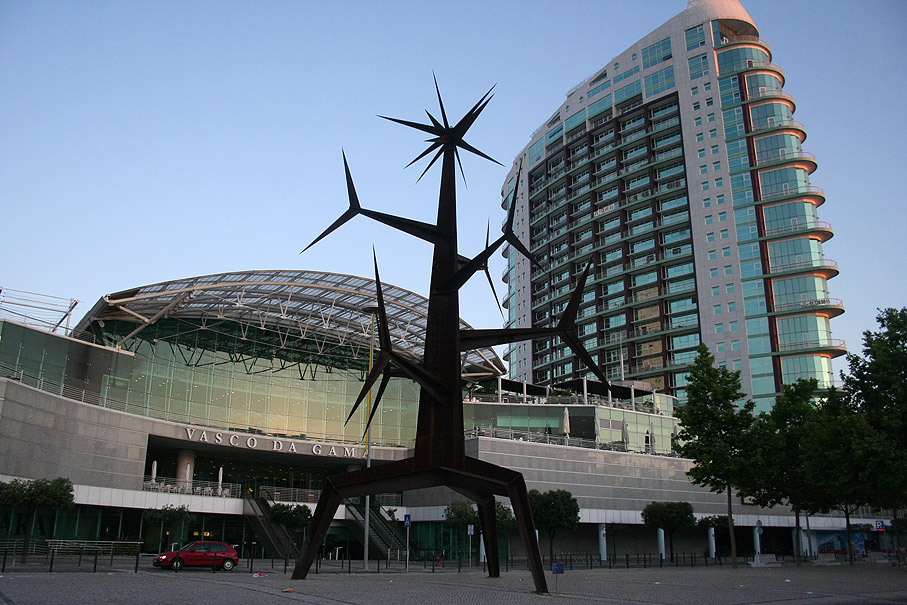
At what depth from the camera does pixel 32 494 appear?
33969 mm

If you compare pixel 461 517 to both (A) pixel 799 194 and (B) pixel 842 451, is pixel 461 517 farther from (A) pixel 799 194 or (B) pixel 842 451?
(A) pixel 799 194

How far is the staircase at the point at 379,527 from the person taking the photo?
51.7m

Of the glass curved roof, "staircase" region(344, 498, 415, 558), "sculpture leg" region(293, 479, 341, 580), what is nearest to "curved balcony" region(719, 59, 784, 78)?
the glass curved roof

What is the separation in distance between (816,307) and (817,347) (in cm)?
535

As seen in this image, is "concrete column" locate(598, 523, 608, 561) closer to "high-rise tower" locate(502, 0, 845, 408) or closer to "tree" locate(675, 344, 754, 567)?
"tree" locate(675, 344, 754, 567)

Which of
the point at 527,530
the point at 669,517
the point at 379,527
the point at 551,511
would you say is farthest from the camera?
the point at 669,517

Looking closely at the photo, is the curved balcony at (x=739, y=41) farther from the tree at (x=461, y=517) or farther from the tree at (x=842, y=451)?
the tree at (x=461, y=517)

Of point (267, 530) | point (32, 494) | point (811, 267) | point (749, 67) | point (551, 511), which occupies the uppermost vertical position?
point (749, 67)

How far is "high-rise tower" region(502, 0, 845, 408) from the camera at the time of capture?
3755 inches

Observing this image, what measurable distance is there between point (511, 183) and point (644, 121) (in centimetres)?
3825

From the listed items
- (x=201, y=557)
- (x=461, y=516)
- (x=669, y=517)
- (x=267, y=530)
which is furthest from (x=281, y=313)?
(x=669, y=517)

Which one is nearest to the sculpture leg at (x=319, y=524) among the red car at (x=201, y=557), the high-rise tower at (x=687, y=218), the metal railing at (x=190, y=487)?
the red car at (x=201, y=557)

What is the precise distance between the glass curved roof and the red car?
17924mm

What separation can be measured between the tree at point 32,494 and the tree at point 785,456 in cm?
3730
